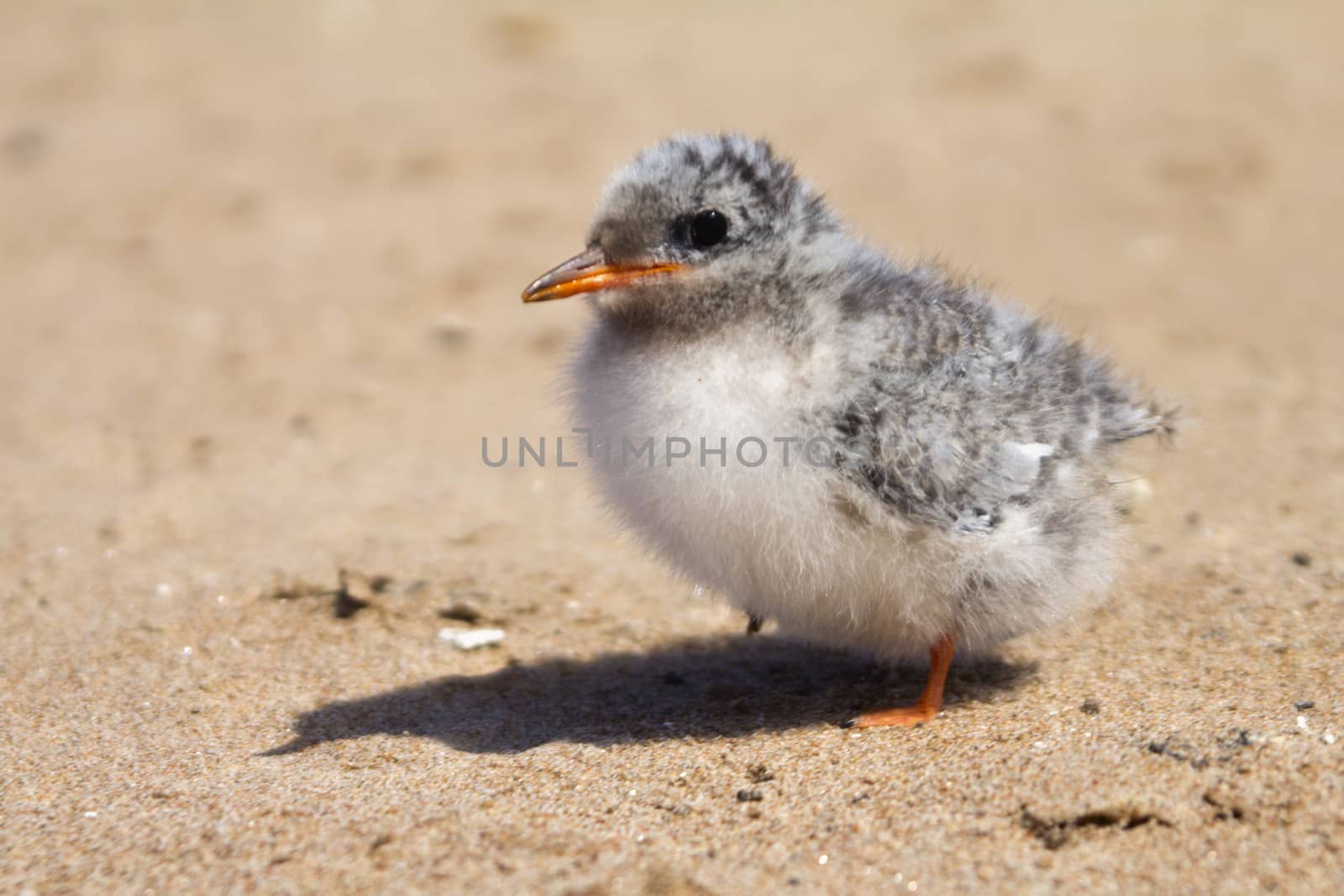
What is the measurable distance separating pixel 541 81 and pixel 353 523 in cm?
514

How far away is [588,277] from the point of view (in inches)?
138

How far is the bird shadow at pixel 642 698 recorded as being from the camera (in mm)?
3617

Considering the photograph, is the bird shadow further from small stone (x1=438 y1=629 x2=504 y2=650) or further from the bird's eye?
the bird's eye

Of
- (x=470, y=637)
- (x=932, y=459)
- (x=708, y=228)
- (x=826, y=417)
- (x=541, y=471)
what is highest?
(x=708, y=228)

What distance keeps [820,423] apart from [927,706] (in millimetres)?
856

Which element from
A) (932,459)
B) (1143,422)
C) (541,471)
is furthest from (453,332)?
(932,459)

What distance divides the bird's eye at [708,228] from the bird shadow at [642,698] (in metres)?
1.29

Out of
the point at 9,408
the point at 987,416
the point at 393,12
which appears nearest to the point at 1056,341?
the point at 987,416

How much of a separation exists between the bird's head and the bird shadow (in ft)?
3.63

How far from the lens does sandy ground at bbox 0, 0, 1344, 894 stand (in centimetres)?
290

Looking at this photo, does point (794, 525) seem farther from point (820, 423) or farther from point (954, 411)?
point (954, 411)

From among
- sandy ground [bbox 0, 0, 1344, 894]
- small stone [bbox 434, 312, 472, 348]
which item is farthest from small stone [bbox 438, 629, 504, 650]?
small stone [bbox 434, 312, 472, 348]

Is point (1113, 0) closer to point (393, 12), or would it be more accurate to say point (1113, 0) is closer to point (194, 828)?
point (393, 12)

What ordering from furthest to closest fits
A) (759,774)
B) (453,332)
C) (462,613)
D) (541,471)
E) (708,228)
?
(453,332)
(541,471)
(462,613)
(708,228)
(759,774)
